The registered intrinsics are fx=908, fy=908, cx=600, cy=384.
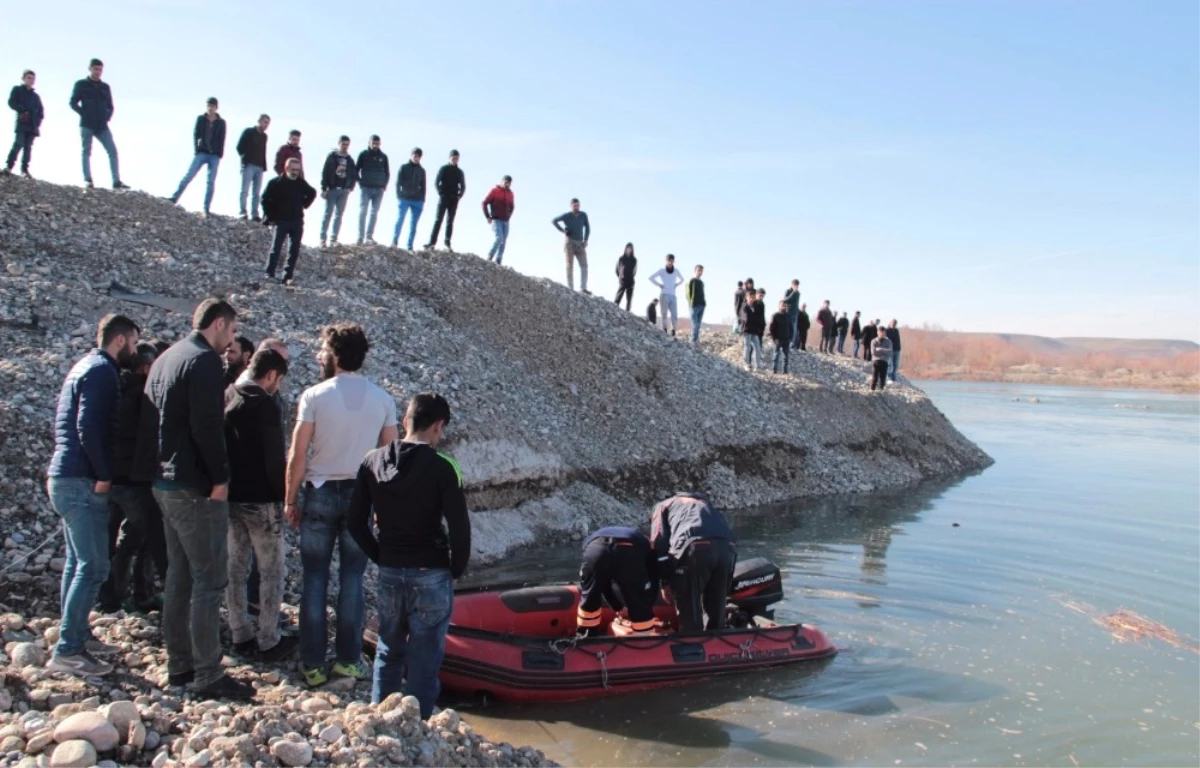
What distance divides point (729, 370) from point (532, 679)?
14211mm

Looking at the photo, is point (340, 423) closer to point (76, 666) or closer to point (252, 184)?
point (76, 666)

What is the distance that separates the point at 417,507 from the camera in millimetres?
4820

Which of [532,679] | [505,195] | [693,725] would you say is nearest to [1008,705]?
[693,725]

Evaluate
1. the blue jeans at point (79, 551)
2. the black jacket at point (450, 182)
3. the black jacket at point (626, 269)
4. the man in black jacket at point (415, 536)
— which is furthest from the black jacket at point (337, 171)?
the man in black jacket at point (415, 536)

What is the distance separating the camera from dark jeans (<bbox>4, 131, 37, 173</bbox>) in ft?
44.7

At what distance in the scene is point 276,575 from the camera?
588 cm

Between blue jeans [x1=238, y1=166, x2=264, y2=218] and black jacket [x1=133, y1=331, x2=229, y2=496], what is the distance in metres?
11.1

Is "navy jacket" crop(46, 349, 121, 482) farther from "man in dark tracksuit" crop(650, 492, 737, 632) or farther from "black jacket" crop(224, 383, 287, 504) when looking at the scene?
"man in dark tracksuit" crop(650, 492, 737, 632)

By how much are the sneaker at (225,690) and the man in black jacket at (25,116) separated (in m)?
11.6

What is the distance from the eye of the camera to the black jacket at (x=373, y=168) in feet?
52.0

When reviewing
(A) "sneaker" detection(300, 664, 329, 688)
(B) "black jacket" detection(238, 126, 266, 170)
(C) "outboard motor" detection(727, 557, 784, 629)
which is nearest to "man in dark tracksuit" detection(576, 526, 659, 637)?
(C) "outboard motor" detection(727, 557, 784, 629)

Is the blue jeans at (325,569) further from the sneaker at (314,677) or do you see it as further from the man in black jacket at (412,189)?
the man in black jacket at (412,189)

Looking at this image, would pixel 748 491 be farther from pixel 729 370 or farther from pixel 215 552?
pixel 215 552

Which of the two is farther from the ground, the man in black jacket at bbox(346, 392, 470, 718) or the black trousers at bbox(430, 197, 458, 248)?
the black trousers at bbox(430, 197, 458, 248)
